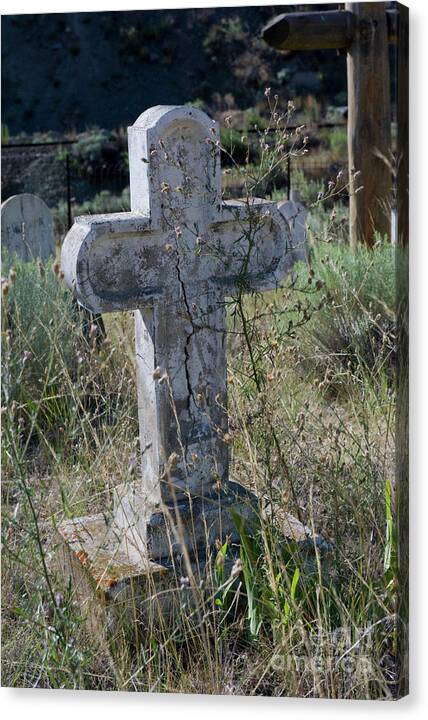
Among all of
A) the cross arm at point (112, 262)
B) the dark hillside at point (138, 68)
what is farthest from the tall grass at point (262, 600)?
the dark hillside at point (138, 68)

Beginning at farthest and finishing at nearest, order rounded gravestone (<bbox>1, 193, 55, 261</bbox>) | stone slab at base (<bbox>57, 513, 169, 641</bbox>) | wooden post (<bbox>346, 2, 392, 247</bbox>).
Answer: rounded gravestone (<bbox>1, 193, 55, 261</bbox>) < wooden post (<bbox>346, 2, 392, 247</bbox>) < stone slab at base (<bbox>57, 513, 169, 641</bbox>)

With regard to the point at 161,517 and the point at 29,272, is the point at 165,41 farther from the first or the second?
the point at 161,517

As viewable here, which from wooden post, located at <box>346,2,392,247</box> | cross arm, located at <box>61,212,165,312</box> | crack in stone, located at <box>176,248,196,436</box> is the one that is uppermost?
wooden post, located at <box>346,2,392,247</box>

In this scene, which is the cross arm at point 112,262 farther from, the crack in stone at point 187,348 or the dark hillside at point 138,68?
the dark hillside at point 138,68

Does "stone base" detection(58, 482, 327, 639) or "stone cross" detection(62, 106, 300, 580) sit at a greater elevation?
"stone cross" detection(62, 106, 300, 580)

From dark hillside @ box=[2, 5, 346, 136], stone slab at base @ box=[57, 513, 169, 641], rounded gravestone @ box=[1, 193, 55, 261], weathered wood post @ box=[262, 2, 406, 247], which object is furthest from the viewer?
dark hillside @ box=[2, 5, 346, 136]

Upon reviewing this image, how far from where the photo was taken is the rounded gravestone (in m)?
6.77

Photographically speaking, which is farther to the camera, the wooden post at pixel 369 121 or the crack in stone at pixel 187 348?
the wooden post at pixel 369 121

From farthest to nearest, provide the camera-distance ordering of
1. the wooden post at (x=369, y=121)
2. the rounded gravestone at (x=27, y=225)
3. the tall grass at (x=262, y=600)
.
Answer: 1. the rounded gravestone at (x=27, y=225)
2. the wooden post at (x=369, y=121)
3. the tall grass at (x=262, y=600)

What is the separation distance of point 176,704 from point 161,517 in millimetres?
499

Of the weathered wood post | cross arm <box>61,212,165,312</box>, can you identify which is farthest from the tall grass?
the weathered wood post

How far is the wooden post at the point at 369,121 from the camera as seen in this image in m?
4.96

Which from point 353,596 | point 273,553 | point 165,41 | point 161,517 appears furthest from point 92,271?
point 165,41

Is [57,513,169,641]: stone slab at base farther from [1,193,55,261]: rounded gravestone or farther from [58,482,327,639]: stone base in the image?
[1,193,55,261]: rounded gravestone
